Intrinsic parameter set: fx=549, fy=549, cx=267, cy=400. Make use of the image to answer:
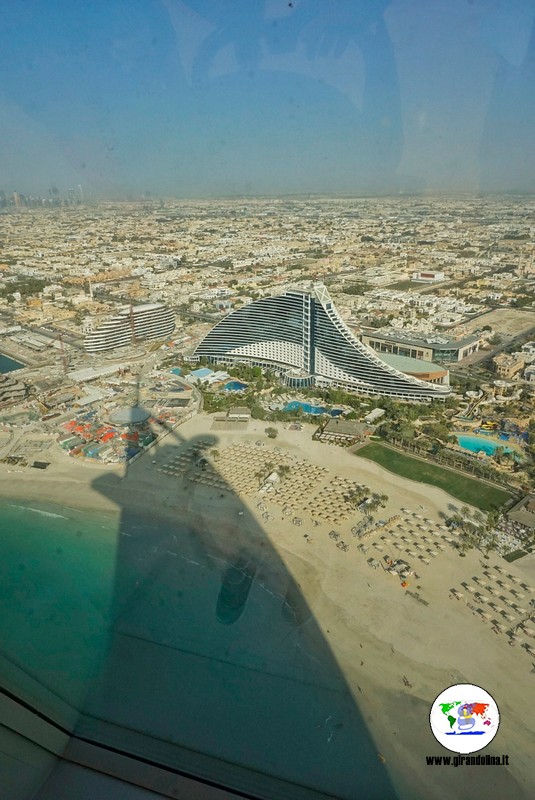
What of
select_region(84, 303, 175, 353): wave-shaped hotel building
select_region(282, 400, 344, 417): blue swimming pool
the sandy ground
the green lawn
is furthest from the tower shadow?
select_region(84, 303, 175, 353): wave-shaped hotel building

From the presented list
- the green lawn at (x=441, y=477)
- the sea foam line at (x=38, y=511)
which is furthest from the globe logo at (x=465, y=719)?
the sea foam line at (x=38, y=511)

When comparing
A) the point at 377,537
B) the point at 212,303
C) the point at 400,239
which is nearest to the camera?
the point at 377,537

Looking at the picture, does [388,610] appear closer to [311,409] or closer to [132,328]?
[311,409]

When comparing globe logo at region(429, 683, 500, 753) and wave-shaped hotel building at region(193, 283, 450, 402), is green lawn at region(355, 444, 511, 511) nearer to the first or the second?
wave-shaped hotel building at region(193, 283, 450, 402)

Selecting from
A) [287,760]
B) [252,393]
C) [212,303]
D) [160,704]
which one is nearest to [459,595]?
[287,760]

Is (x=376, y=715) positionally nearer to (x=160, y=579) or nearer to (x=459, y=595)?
(x=459, y=595)

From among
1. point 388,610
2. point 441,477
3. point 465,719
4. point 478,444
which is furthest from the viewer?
point 478,444
